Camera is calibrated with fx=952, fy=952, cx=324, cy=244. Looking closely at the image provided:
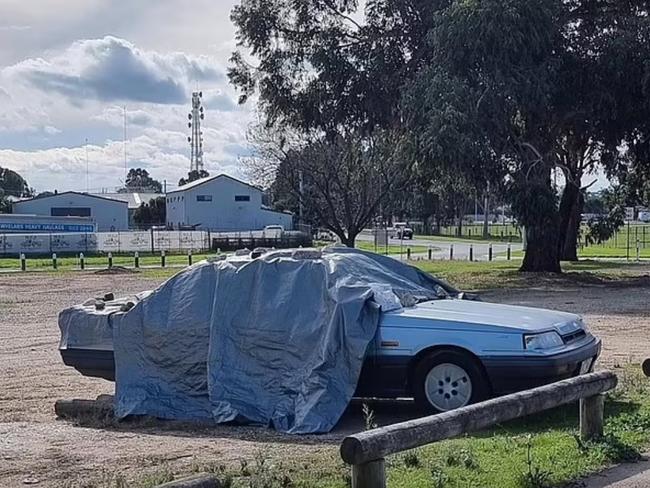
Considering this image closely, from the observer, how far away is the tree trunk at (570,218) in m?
36.8

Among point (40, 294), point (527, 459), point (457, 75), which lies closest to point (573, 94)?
point (457, 75)

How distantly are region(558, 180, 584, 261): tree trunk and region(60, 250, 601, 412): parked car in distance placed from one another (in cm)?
2618

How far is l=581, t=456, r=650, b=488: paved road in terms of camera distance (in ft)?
21.4

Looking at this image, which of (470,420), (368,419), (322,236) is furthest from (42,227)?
(470,420)

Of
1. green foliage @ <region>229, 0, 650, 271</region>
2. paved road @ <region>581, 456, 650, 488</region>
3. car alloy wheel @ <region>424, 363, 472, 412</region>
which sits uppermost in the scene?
green foliage @ <region>229, 0, 650, 271</region>

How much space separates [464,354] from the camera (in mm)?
9086

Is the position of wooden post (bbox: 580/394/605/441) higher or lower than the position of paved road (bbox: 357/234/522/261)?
higher

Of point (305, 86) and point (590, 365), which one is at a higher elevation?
point (305, 86)

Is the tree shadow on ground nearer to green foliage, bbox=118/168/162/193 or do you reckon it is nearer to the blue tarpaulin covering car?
the blue tarpaulin covering car

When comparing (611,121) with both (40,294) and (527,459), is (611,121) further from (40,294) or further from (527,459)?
(527,459)

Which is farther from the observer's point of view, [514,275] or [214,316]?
[514,275]

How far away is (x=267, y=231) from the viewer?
67.1 metres

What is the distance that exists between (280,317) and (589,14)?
23.4m

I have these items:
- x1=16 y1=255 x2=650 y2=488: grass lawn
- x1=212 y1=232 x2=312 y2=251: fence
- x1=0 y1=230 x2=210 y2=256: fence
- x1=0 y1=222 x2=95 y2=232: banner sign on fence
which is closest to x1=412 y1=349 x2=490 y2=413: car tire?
x1=16 y1=255 x2=650 y2=488: grass lawn
